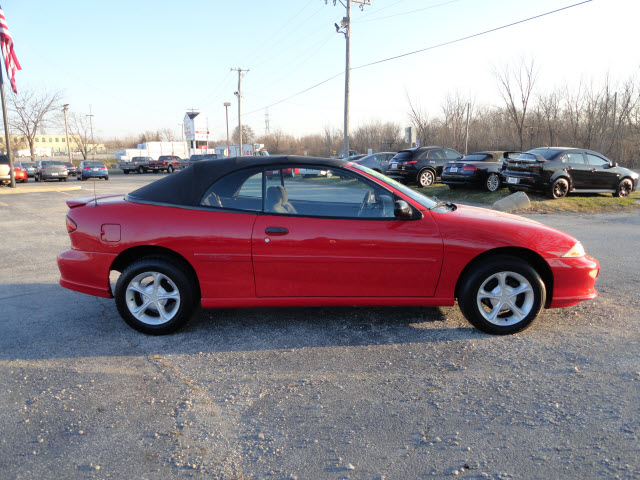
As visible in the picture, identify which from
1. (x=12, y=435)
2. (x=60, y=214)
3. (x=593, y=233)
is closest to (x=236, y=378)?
(x=12, y=435)

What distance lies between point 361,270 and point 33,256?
609 centimetres

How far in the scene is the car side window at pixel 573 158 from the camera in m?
14.3

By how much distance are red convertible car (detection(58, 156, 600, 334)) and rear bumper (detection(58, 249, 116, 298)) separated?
12 millimetres

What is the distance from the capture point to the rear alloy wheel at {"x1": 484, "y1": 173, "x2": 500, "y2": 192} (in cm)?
1656

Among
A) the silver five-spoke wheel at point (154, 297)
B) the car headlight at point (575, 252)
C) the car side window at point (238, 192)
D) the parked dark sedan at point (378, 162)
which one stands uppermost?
the parked dark sedan at point (378, 162)

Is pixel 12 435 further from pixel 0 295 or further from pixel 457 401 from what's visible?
pixel 0 295

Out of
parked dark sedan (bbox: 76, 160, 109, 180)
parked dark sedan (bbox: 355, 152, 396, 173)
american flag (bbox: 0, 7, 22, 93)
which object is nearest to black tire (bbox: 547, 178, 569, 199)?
parked dark sedan (bbox: 355, 152, 396, 173)

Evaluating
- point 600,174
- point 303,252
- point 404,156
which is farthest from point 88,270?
point 404,156

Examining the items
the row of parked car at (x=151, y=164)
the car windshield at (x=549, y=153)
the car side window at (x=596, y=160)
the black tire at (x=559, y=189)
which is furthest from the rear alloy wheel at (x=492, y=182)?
the row of parked car at (x=151, y=164)

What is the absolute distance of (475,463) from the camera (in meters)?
2.38

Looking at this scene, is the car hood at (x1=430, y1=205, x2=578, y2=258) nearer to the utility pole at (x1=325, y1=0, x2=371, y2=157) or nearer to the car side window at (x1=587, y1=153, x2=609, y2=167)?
the car side window at (x1=587, y1=153, x2=609, y2=167)

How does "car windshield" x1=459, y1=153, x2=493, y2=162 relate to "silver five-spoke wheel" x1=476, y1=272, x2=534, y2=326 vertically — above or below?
above

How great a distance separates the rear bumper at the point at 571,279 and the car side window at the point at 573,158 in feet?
38.5

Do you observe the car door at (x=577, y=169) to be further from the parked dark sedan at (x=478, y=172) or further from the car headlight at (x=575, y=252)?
the car headlight at (x=575, y=252)
